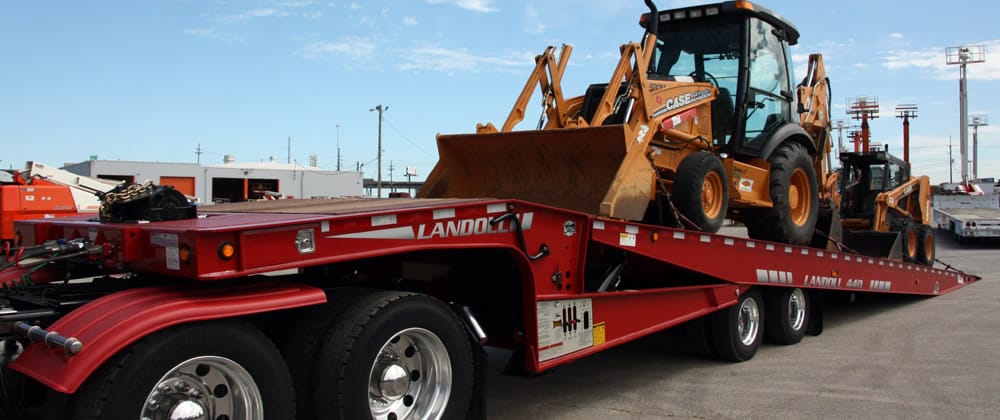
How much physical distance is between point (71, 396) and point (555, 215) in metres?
2.72

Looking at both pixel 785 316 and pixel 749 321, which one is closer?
pixel 749 321

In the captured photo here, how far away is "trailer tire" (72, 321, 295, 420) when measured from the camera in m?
2.76

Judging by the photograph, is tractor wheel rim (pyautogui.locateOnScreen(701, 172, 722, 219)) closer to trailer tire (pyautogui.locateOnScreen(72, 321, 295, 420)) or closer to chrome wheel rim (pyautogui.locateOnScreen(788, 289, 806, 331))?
chrome wheel rim (pyautogui.locateOnScreen(788, 289, 806, 331))

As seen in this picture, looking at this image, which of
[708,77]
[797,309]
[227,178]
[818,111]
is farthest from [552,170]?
[227,178]

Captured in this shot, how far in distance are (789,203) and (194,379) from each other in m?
6.80

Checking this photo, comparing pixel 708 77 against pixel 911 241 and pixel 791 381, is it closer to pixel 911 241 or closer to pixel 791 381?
pixel 791 381

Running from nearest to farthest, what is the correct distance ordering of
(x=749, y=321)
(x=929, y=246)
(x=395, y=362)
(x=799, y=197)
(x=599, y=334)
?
1. (x=395, y=362)
2. (x=599, y=334)
3. (x=749, y=321)
4. (x=799, y=197)
5. (x=929, y=246)

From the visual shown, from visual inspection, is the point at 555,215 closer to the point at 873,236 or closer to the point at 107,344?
the point at 107,344

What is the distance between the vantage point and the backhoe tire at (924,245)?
1539 cm

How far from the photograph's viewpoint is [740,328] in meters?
6.93

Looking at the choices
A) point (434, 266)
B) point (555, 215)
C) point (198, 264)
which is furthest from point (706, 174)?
point (198, 264)

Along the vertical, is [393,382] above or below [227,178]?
below

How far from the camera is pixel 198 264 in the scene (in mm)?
3000

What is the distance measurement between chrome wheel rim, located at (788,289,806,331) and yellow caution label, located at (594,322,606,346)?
3455 millimetres
